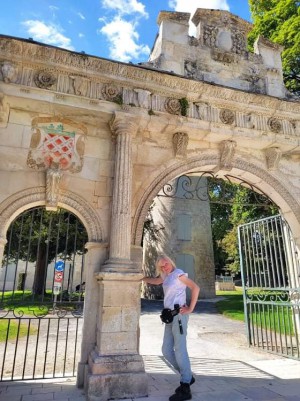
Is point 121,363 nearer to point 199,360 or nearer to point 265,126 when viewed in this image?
point 199,360

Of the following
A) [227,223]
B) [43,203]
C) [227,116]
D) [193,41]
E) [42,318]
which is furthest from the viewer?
[227,223]

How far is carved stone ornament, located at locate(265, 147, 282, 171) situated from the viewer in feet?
19.0

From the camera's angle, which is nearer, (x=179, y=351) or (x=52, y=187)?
(x=179, y=351)

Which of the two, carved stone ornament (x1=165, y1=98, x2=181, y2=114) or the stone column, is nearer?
the stone column

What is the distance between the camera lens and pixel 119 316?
4.12 metres

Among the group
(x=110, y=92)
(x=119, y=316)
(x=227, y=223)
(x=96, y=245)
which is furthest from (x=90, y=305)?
(x=227, y=223)

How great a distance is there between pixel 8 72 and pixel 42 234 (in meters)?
6.52

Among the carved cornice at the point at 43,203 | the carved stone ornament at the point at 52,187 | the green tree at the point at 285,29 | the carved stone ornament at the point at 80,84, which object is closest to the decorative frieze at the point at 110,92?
the carved stone ornament at the point at 80,84

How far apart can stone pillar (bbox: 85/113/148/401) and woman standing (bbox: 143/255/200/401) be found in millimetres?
480

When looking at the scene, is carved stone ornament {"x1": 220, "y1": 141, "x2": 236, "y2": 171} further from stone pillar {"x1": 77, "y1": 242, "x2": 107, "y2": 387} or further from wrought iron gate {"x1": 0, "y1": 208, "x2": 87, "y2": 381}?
wrought iron gate {"x1": 0, "y1": 208, "x2": 87, "y2": 381}

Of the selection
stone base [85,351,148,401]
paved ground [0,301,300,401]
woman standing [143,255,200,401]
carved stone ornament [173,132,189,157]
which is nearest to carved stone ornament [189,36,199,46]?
carved stone ornament [173,132,189,157]

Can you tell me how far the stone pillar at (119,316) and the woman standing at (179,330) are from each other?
1.57 ft

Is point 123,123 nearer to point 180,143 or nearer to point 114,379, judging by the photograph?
point 180,143

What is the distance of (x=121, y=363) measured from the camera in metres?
3.90
